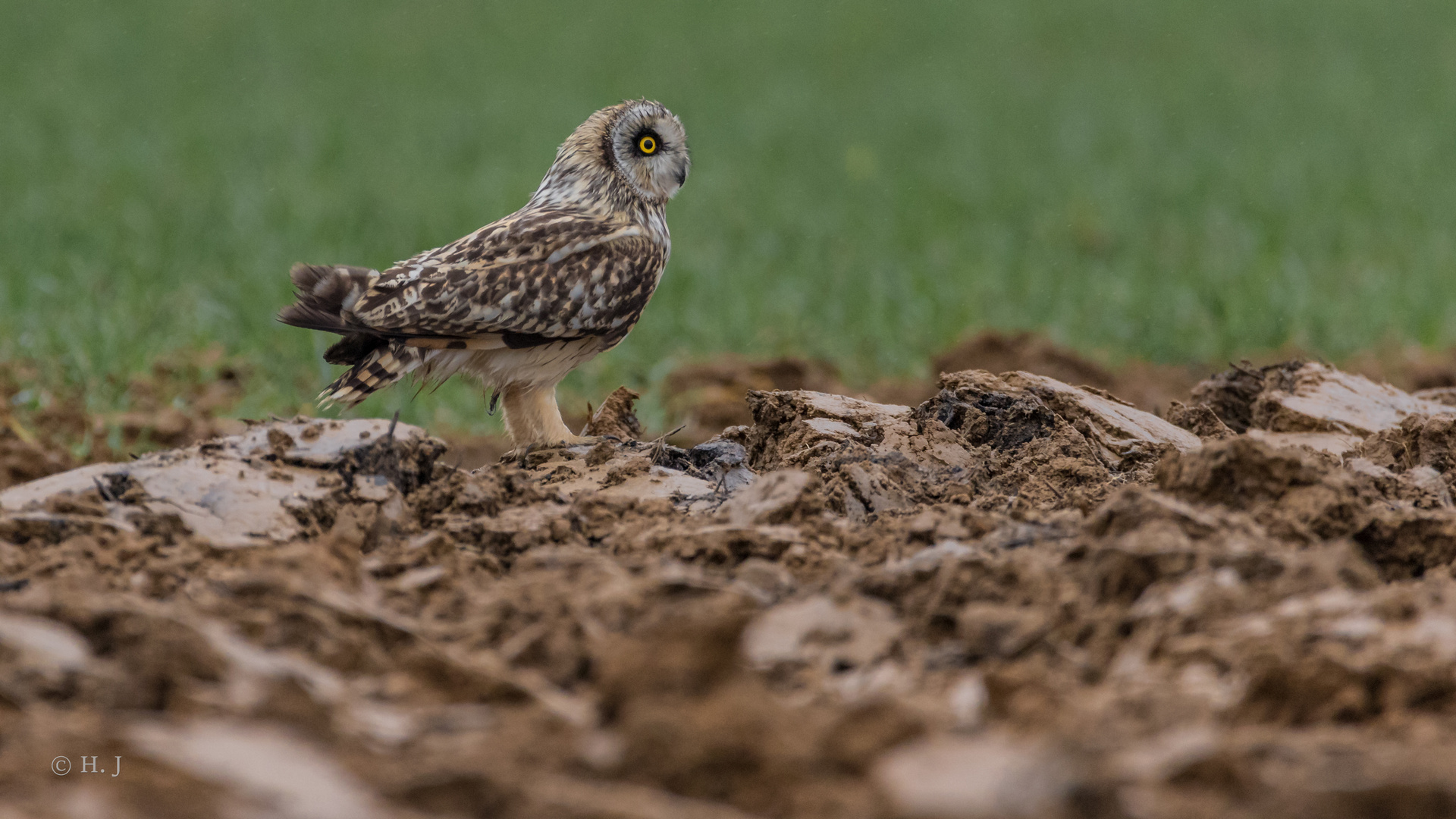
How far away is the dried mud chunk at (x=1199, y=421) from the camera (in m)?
4.79

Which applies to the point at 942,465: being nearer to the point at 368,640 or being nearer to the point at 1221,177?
the point at 368,640

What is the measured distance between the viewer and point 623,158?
5.66 metres

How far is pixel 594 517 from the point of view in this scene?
366 centimetres

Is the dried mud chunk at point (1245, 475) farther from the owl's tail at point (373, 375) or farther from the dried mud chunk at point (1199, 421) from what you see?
the owl's tail at point (373, 375)

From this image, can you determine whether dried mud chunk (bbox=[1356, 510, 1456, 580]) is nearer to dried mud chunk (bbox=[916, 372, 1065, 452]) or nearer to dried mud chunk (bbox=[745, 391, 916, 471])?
dried mud chunk (bbox=[916, 372, 1065, 452])

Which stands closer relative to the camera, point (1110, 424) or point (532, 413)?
point (1110, 424)

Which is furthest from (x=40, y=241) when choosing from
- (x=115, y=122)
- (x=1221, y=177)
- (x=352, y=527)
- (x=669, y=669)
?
(x=1221, y=177)

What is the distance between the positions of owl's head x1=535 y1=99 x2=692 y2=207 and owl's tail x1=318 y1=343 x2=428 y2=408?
1.09m

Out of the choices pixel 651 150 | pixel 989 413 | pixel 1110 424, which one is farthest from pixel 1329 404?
pixel 651 150

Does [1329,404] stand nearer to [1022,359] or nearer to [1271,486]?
[1271,486]

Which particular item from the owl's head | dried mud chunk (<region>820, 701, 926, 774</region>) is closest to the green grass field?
the owl's head

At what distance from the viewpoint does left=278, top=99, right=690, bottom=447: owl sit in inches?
193

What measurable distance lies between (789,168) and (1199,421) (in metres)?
12.4

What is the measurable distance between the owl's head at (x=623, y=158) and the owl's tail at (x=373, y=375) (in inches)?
42.8
